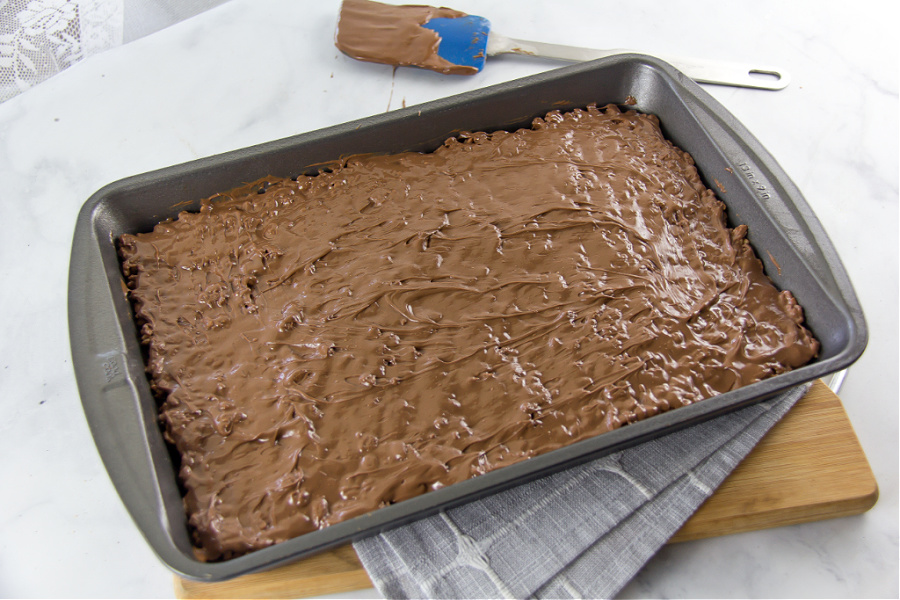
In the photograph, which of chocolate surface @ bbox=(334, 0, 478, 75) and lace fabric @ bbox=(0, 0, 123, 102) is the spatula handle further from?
lace fabric @ bbox=(0, 0, 123, 102)

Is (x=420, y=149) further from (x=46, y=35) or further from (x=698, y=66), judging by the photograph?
(x=46, y=35)

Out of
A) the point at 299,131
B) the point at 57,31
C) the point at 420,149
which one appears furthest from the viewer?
the point at 57,31

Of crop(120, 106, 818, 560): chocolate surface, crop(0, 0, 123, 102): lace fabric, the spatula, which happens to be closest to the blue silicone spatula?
→ the spatula

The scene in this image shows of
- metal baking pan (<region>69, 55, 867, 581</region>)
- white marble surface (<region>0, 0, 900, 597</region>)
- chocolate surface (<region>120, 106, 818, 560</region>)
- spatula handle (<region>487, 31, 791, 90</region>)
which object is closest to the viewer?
metal baking pan (<region>69, 55, 867, 581</region>)

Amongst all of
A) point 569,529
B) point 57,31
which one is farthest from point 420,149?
point 57,31

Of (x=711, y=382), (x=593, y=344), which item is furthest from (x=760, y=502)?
(x=593, y=344)

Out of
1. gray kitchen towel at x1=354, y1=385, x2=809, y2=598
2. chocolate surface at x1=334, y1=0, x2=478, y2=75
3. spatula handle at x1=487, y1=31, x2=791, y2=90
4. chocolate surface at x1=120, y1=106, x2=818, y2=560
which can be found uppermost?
spatula handle at x1=487, y1=31, x2=791, y2=90

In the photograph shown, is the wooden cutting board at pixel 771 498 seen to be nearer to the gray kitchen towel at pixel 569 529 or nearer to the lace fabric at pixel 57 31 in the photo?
the gray kitchen towel at pixel 569 529
